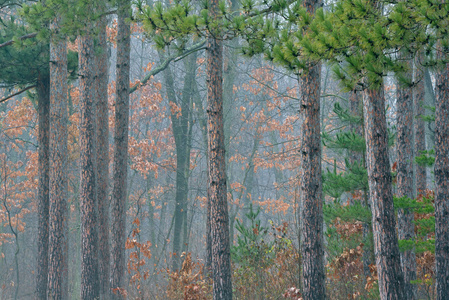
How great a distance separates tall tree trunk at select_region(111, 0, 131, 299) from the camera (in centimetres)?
961

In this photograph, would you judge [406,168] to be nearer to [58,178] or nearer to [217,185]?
[217,185]

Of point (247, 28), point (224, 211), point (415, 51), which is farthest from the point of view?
point (224, 211)

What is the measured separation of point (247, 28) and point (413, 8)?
2.39m

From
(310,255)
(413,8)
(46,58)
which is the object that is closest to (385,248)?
(310,255)

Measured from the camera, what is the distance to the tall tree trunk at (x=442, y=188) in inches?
248

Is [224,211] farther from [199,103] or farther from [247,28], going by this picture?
[199,103]

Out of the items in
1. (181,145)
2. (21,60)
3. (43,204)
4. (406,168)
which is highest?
(21,60)

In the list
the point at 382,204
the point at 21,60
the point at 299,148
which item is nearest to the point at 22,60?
the point at 21,60

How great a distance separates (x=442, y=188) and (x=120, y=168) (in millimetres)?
6628

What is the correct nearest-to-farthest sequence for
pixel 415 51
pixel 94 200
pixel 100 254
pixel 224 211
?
pixel 415 51, pixel 224 211, pixel 94 200, pixel 100 254

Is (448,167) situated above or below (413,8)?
below

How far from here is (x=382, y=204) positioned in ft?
17.8

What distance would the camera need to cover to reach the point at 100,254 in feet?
32.7

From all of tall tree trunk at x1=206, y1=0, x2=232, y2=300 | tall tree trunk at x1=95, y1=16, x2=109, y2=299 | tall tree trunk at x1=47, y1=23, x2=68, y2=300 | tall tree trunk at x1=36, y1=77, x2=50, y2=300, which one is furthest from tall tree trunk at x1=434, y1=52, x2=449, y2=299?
tall tree trunk at x1=36, y1=77, x2=50, y2=300
